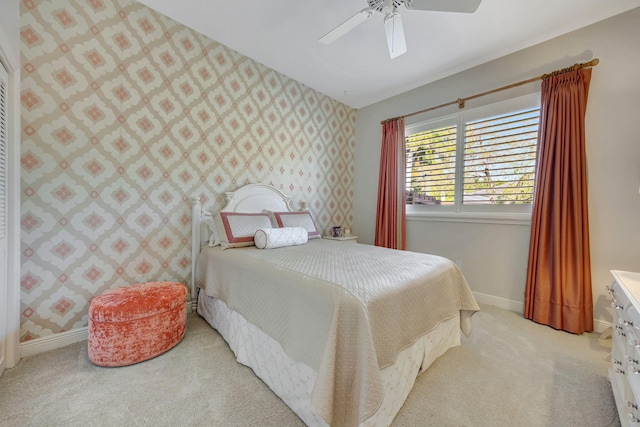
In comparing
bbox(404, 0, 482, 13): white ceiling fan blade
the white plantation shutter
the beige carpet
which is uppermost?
bbox(404, 0, 482, 13): white ceiling fan blade

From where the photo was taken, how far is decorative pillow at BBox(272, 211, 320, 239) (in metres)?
2.68

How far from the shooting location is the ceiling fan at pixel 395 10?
1.48 meters

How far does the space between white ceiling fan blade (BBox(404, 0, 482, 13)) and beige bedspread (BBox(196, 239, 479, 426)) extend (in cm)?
159

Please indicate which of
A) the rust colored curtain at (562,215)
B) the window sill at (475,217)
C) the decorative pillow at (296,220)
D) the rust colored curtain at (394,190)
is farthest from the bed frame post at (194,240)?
the rust colored curtain at (562,215)

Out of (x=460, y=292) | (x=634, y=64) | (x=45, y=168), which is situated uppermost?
(x=634, y=64)

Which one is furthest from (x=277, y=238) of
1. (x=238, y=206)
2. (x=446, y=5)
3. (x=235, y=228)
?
(x=446, y=5)

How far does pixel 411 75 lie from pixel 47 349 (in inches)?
164

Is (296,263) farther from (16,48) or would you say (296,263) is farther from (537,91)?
(537,91)

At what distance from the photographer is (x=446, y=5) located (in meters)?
1.49

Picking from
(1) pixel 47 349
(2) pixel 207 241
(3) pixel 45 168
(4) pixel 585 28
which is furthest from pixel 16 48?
(4) pixel 585 28

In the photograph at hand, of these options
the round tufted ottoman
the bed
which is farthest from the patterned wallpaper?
the bed

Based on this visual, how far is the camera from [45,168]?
1.70 metres

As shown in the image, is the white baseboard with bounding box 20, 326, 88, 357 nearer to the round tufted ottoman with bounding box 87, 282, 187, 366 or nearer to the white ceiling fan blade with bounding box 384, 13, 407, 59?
the round tufted ottoman with bounding box 87, 282, 187, 366

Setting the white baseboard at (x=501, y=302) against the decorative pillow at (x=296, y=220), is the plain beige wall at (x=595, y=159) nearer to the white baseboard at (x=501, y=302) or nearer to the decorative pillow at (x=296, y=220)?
the white baseboard at (x=501, y=302)
